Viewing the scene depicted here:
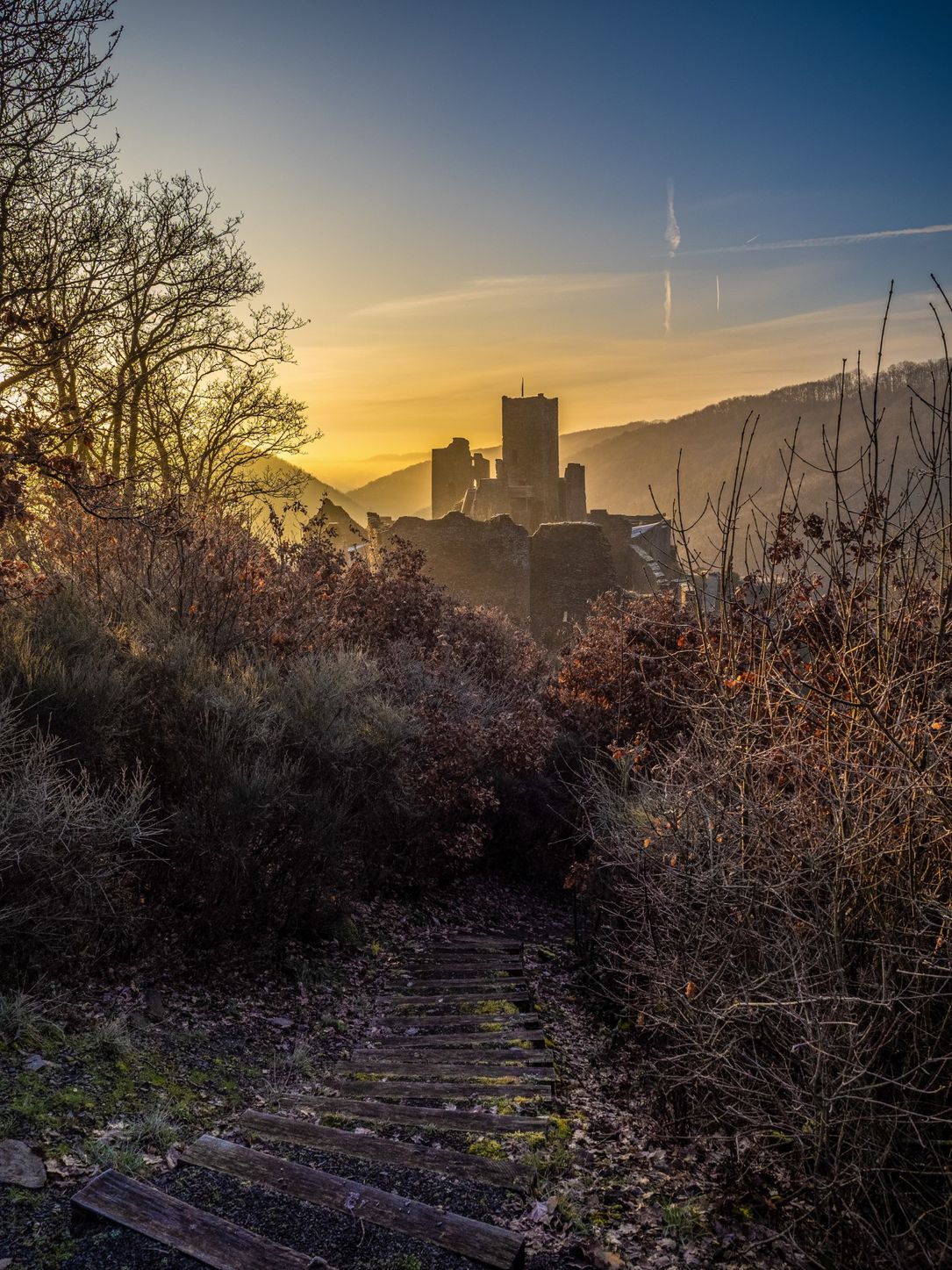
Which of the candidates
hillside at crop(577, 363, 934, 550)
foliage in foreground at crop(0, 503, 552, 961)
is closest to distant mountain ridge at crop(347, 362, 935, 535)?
hillside at crop(577, 363, 934, 550)

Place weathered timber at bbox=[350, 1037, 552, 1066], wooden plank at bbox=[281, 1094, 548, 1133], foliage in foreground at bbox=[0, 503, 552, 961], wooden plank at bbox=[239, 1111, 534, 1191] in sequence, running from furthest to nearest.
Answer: foliage in foreground at bbox=[0, 503, 552, 961] < weathered timber at bbox=[350, 1037, 552, 1066] < wooden plank at bbox=[281, 1094, 548, 1133] < wooden plank at bbox=[239, 1111, 534, 1191]

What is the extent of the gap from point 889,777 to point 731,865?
859mm

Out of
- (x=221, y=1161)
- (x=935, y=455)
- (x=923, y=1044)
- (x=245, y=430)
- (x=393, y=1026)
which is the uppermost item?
(x=245, y=430)

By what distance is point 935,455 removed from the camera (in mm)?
4344

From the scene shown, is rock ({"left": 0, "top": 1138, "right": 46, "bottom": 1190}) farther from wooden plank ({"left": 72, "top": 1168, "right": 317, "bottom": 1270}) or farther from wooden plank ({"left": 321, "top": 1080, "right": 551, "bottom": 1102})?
wooden plank ({"left": 321, "top": 1080, "right": 551, "bottom": 1102})

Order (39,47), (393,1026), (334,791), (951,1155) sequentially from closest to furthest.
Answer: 1. (951,1155)
2. (393,1026)
3. (39,47)
4. (334,791)

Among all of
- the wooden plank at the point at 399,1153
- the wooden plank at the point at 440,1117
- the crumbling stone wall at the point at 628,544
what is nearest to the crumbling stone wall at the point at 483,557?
the crumbling stone wall at the point at 628,544

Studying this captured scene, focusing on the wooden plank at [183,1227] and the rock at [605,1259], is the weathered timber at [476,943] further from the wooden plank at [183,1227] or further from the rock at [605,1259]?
the wooden plank at [183,1227]

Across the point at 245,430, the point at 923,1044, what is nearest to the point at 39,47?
the point at 923,1044

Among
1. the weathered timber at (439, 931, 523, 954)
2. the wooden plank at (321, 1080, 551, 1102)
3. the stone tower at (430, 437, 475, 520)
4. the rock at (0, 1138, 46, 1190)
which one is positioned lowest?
the weathered timber at (439, 931, 523, 954)

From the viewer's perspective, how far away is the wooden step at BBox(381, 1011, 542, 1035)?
22.5 feet

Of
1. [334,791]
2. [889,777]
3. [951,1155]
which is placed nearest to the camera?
[951,1155]

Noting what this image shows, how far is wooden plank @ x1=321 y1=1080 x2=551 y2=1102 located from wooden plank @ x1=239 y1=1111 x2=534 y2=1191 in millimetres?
916

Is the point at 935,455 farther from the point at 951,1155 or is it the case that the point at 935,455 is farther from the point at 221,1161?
the point at 221,1161
